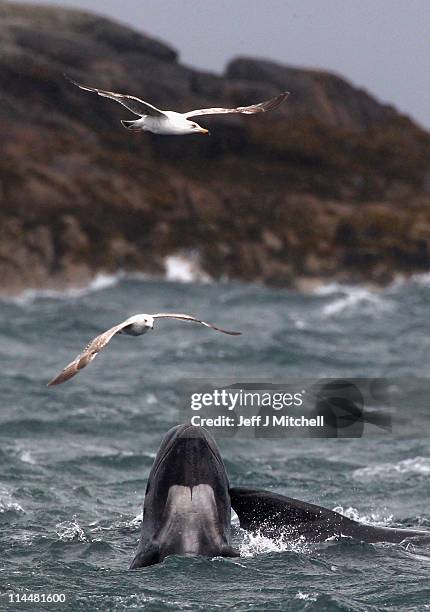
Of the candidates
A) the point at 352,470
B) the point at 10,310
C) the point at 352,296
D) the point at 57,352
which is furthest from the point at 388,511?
the point at 352,296

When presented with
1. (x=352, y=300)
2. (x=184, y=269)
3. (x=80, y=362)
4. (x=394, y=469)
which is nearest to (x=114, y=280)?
(x=184, y=269)

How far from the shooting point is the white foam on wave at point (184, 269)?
6512cm

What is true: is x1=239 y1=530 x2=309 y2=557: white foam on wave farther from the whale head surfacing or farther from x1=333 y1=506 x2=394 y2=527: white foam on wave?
x1=333 y1=506 x2=394 y2=527: white foam on wave

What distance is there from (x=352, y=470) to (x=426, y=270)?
4782 centimetres

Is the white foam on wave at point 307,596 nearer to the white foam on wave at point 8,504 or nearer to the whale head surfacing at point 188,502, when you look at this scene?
the whale head surfacing at point 188,502

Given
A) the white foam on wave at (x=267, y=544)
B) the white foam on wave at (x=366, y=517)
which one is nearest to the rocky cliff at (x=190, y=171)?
the white foam on wave at (x=366, y=517)

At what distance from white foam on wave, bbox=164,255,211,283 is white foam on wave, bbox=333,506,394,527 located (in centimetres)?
4602

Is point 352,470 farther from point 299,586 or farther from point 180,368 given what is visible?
point 180,368

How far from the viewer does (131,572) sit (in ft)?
46.8

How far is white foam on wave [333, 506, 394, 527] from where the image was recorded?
18.4 meters

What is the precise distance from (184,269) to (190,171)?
10170 millimetres

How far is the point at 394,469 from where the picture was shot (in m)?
22.8

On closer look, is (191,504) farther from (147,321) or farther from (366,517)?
(366,517)

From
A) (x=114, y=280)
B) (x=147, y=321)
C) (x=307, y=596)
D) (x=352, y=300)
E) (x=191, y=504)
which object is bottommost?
(x=307, y=596)
